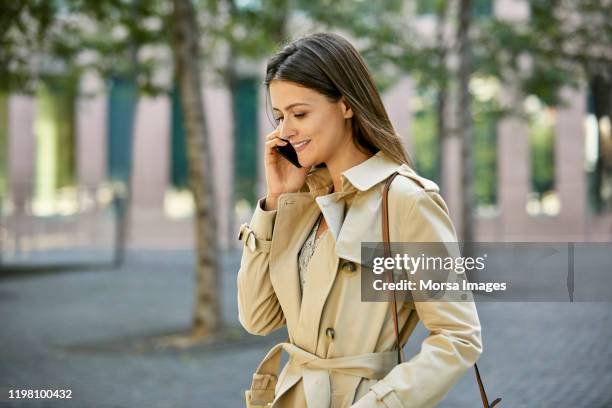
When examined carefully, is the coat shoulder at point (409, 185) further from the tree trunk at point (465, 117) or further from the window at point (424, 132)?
the window at point (424, 132)

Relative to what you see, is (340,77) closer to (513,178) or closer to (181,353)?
(181,353)

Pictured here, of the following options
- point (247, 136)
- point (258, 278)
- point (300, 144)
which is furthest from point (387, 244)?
point (247, 136)

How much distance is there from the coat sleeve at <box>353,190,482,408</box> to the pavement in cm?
499

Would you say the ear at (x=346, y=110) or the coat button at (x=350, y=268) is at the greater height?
the ear at (x=346, y=110)

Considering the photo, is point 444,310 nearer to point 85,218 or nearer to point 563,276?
point 563,276

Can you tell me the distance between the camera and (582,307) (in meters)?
14.1

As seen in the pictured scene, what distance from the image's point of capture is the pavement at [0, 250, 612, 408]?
7.71 meters

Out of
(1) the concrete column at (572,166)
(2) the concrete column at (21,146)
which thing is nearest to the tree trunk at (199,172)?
(1) the concrete column at (572,166)

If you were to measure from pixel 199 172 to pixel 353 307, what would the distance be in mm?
8532

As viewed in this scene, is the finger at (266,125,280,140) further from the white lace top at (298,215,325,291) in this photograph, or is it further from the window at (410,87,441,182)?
the window at (410,87,441,182)

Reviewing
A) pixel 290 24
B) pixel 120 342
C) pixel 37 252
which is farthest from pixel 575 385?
pixel 37 252

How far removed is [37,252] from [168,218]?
5546mm

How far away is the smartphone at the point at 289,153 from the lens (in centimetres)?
263

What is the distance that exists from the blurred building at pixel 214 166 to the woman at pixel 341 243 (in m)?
25.8
